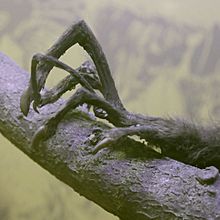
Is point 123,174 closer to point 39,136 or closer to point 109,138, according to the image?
point 109,138

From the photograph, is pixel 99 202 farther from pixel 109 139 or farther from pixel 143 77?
pixel 143 77

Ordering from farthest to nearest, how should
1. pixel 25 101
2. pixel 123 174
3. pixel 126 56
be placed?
pixel 126 56, pixel 25 101, pixel 123 174

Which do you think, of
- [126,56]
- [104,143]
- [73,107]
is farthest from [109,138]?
[126,56]

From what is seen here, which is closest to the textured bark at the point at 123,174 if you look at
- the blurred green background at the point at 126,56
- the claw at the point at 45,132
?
the claw at the point at 45,132

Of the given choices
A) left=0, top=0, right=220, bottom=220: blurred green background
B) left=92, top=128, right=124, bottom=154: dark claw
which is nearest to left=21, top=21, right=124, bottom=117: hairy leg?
left=92, top=128, right=124, bottom=154: dark claw

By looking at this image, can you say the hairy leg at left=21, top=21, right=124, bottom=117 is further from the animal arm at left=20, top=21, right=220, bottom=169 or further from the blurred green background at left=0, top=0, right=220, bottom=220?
the blurred green background at left=0, top=0, right=220, bottom=220

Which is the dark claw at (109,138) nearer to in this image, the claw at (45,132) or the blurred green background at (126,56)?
the claw at (45,132)
